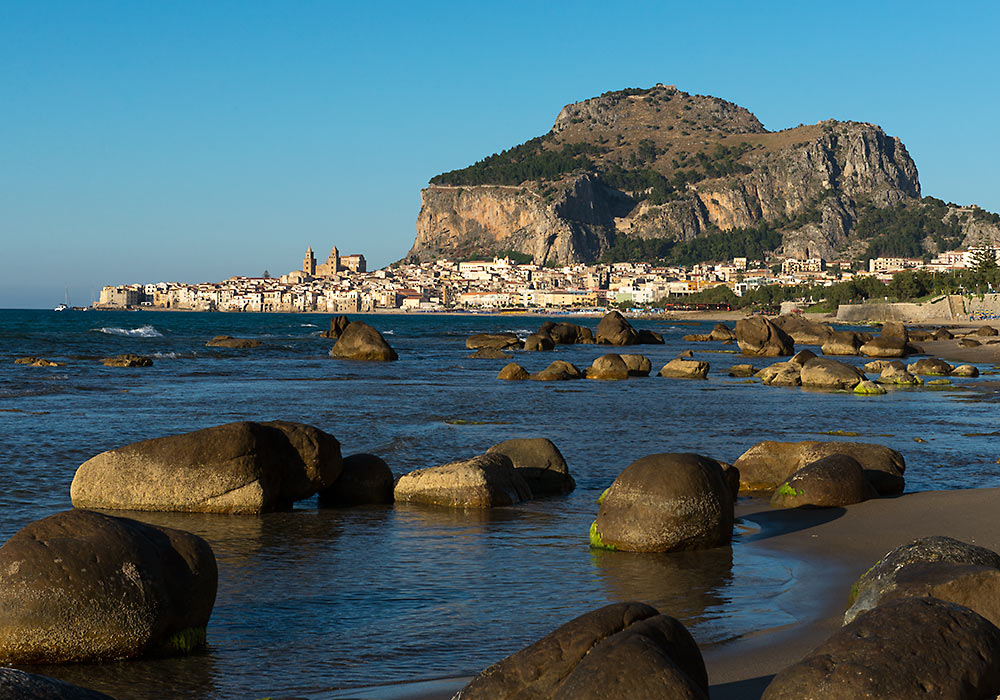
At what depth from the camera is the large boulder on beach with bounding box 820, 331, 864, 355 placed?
221 ft

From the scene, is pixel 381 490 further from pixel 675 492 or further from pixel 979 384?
pixel 979 384

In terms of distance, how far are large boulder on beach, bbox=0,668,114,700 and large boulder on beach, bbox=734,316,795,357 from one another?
216ft

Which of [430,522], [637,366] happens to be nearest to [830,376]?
[637,366]

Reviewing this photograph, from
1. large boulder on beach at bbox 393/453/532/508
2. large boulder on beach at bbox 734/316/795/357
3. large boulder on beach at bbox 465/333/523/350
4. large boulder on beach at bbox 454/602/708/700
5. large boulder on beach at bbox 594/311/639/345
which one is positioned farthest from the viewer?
large boulder on beach at bbox 594/311/639/345

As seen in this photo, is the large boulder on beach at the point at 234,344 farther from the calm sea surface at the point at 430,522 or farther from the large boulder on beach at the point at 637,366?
the large boulder on beach at the point at 637,366

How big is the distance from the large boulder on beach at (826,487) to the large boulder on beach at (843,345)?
52.4 meters

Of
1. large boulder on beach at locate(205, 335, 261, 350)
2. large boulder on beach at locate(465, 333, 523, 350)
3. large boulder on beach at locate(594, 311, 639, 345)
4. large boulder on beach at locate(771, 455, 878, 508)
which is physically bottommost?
large boulder on beach at locate(771, 455, 878, 508)

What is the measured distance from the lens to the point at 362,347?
206ft

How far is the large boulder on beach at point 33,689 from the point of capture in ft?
18.4

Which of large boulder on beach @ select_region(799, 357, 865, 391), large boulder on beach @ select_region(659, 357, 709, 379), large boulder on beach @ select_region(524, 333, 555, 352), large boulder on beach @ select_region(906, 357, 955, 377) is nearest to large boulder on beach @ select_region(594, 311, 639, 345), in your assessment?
large boulder on beach @ select_region(524, 333, 555, 352)

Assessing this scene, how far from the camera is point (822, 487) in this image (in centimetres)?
1698

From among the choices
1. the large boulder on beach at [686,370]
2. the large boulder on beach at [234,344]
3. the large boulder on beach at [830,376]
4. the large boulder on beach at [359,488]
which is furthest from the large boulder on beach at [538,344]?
the large boulder on beach at [359,488]

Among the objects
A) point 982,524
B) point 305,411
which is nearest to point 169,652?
point 982,524

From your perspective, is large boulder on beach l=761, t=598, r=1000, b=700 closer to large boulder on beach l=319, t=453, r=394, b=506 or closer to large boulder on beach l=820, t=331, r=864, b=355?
large boulder on beach l=319, t=453, r=394, b=506
